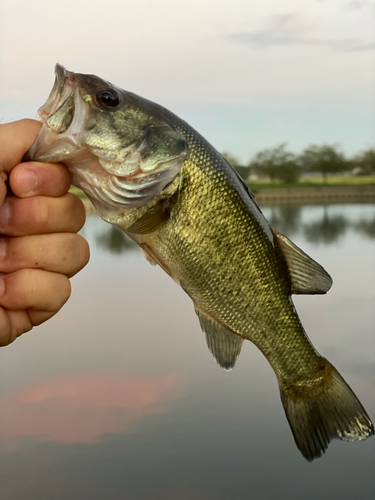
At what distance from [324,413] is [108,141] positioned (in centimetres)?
146

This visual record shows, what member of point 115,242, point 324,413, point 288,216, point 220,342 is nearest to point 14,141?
point 220,342

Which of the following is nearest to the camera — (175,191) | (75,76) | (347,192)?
(75,76)

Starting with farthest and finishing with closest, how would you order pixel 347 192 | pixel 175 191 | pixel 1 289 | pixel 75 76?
pixel 347 192 → pixel 1 289 → pixel 175 191 → pixel 75 76

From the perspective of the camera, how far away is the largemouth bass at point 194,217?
151 cm

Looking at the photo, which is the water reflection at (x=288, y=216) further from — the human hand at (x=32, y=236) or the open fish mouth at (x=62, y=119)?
the open fish mouth at (x=62, y=119)

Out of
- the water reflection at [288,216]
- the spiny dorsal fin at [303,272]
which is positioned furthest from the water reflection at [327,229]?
the spiny dorsal fin at [303,272]

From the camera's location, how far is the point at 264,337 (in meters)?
1.90

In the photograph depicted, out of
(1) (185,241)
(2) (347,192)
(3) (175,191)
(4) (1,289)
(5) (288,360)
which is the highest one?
(2) (347,192)

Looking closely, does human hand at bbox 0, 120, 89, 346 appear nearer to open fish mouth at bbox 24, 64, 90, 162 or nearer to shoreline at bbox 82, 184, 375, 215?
open fish mouth at bbox 24, 64, 90, 162

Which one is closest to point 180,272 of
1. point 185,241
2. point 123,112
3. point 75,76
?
point 185,241

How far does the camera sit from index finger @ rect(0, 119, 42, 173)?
156 centimetres

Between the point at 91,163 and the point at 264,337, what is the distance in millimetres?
952

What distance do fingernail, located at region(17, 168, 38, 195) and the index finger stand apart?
8 cm

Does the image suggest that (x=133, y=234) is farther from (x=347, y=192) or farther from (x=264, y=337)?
(x=347, y=192)
